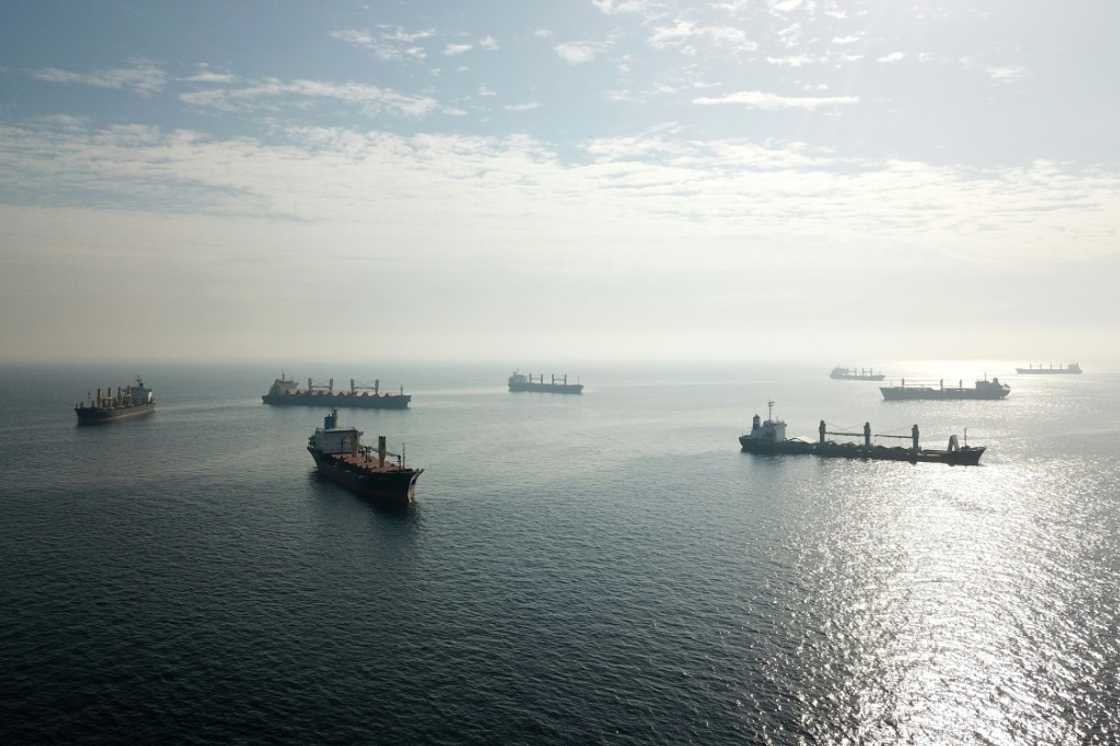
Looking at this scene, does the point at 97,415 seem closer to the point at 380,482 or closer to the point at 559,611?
the point at 380,482

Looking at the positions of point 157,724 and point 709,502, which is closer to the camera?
point 157,724

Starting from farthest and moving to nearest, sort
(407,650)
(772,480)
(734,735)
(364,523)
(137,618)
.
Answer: (772,480) < (364,523) < (137,618) < (407,650) < (734,735)

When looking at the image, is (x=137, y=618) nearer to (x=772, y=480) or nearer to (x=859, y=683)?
(x=859, y=683)

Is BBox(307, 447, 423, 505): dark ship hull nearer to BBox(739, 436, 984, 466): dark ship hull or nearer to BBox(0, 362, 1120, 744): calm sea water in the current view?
BBox(0, 362, 1120, 744): calm sea water

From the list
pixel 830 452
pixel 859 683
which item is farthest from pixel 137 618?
pixel 830 452

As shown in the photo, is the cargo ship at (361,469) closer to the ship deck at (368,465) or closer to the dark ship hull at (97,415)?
the ship deck at (368,465)

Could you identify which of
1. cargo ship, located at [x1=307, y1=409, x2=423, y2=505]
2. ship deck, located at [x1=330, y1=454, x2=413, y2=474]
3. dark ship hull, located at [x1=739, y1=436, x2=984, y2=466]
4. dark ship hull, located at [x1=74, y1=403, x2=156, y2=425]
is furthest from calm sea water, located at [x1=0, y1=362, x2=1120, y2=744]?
dark ship hull, located at [x1=74, y1=403, x2=156, y2=425]

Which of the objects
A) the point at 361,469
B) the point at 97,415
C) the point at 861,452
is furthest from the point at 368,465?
the point at 97,415
